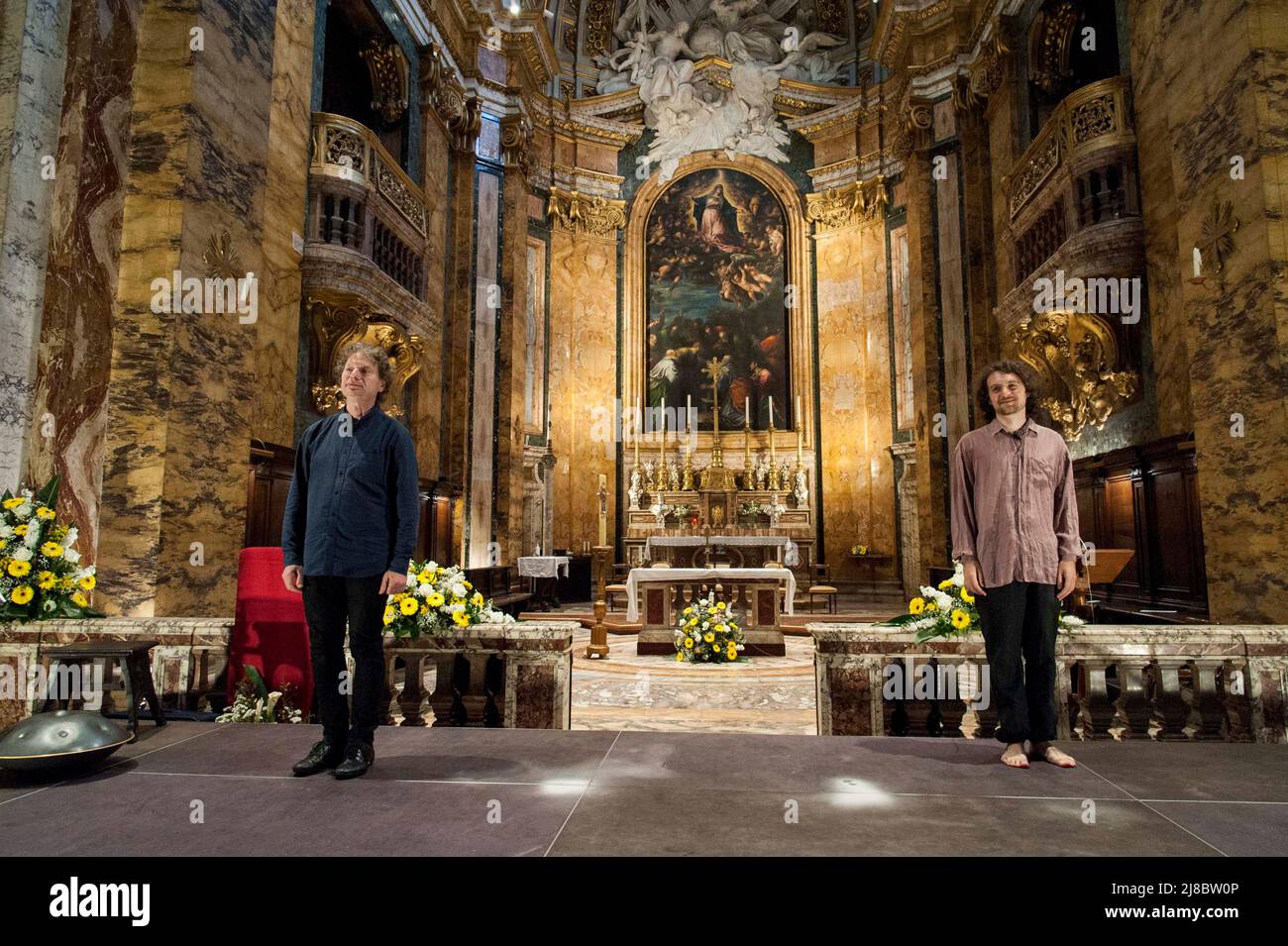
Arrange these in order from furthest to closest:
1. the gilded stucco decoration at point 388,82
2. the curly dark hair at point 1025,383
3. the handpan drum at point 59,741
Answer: the gilded stucco decoration at point 388,82, the curly dark hair at point 1025,383, the handpan drum at point 59,741

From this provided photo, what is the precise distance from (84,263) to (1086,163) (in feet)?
30.9

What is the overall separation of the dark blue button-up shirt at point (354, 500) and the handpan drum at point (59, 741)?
88 centimetres

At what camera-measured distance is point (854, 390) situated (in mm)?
16031

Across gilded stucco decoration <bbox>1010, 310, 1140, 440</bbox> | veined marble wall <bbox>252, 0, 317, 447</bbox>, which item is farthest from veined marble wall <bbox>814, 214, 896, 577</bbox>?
veined marble wall <bbox>252, 0, 317, 447</bbox>

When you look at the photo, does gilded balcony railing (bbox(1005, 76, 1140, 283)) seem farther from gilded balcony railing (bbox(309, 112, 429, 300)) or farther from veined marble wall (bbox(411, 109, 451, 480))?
veined marble wall (bbox(411, 109, 451, 480))

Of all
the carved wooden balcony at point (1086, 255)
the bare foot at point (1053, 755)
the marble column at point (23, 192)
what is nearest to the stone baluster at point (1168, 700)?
the bare foot at point (1053, 755)

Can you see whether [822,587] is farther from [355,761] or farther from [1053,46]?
[355,761]

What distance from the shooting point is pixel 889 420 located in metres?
15.4

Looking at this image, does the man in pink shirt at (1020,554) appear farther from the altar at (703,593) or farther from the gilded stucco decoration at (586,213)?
the gilded stucco decoration at (586,213)

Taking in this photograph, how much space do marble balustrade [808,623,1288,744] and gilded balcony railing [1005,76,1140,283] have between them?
5.80 meters

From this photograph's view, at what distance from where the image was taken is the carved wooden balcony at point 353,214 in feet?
26.5

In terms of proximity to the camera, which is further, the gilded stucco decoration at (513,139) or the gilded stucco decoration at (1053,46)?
the gilded stucco decoration at (513,139)

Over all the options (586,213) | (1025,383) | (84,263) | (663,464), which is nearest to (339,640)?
(1025,383)
